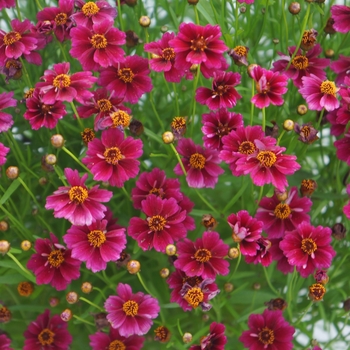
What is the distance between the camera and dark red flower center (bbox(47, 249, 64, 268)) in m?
0.76

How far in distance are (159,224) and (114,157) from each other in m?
0.09

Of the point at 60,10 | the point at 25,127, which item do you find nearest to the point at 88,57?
the point at 60,10

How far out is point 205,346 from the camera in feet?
2.39

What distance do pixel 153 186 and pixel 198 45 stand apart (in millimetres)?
179

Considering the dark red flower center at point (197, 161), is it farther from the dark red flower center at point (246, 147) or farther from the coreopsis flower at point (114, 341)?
the coreopsis flower at point (114, 341)

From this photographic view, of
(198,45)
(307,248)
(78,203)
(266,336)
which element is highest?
(198,45)

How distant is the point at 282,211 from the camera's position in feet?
2.57

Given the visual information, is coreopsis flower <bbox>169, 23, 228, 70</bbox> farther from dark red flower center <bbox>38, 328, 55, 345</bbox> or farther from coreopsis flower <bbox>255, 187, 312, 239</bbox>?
dark red flower center <bbox>38, 328, 55, 345</bbox>

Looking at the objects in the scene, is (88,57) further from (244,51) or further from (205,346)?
(205,346)

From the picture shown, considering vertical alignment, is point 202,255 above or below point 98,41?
below

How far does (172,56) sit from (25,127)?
0.29 m

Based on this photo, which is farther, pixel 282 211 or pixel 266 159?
pixel 282 211

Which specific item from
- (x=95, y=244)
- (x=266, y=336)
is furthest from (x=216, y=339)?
(x=95, y=244)

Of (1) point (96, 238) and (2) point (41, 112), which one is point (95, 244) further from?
(2) point (41, 112)
